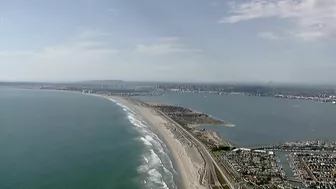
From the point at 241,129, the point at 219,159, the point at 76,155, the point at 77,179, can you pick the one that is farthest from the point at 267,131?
the point at 77,179

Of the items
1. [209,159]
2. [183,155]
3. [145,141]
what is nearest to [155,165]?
[183,155]

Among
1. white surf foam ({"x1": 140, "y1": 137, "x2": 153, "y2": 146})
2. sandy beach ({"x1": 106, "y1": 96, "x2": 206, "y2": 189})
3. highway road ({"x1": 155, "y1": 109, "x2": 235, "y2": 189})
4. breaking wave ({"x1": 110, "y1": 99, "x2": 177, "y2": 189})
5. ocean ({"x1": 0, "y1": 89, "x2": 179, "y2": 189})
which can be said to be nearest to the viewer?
breaking wave ({"x1": 110, "y1": 99, "x2": 177, "y2": 189})

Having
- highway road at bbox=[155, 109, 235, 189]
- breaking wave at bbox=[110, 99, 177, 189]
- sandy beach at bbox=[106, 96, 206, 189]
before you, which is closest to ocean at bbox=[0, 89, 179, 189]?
breaking wave at bbox=[110, 99, 177, 189]

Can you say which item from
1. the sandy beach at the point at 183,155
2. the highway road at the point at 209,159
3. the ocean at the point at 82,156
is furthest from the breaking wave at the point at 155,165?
the highway road at the point at 209,159

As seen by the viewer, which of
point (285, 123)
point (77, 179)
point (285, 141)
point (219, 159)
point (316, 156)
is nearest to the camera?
point (77, 179)

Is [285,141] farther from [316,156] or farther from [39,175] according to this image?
[39,175]

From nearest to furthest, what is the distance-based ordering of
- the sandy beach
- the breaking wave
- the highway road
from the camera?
the breaking wave < the highway road < the sandy beach

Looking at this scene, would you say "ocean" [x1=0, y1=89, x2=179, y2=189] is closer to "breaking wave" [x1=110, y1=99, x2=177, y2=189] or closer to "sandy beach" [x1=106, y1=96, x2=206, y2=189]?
"breaking wave" [x1=110, y1=99, x2=177, y2=189]
